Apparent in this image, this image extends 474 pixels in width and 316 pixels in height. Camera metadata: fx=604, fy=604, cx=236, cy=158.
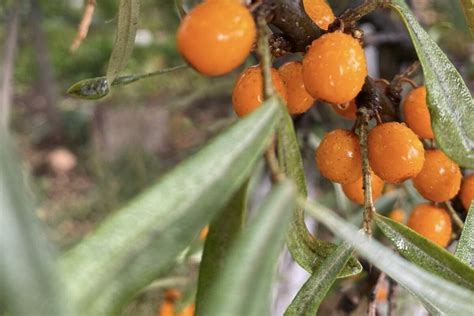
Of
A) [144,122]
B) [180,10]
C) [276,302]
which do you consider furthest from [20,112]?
[180,10]

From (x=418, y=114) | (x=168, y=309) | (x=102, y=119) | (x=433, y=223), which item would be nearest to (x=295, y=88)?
(x=418, y=114)

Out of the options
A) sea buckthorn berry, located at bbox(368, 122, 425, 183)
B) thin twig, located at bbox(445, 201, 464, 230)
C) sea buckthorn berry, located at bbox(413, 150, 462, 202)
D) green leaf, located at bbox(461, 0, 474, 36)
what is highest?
green leaf, located at bbox(461, 0, 474, 36)

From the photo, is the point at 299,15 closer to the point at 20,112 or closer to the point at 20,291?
the point at 20,291

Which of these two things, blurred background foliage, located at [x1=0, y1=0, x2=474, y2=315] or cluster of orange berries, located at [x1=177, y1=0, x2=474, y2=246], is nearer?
cluster of orange berries, located at [x1=177, y1=0, x2=474, y2=246]

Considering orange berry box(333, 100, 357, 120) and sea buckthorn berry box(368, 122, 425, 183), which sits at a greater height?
sea buckthorn berry box(368, 122, 425, 183)

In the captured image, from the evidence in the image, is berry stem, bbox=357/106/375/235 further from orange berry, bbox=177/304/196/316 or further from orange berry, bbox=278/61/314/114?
orange berry, bbox=177/304/196/316

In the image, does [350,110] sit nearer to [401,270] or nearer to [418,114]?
[418,114]

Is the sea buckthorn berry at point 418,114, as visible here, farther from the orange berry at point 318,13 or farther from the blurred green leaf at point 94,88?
the blurred green leaf at point 94,88

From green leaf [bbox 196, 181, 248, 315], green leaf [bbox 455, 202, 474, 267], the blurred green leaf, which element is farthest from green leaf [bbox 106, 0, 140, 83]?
green leaf [bbox 455, 202, 474, 267]

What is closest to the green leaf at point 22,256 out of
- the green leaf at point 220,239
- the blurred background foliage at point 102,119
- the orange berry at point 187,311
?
the green leaf at point 220,239
